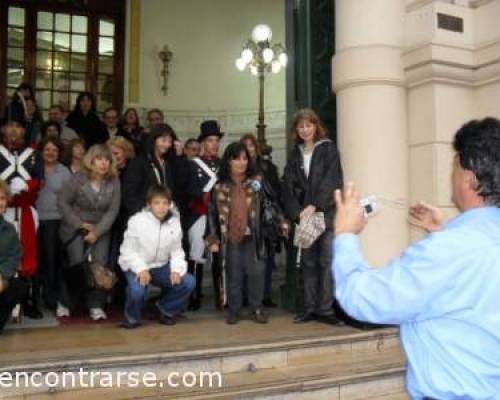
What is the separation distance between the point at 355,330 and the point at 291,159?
4.87 feet

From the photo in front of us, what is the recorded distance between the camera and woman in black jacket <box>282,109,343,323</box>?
4820 mm

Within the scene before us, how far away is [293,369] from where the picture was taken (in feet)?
13.0

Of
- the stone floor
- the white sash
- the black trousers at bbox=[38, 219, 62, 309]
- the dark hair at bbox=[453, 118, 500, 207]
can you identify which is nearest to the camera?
the dark hair at bbox=[453, 118, 500, 207]

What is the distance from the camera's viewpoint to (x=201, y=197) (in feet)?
17.7

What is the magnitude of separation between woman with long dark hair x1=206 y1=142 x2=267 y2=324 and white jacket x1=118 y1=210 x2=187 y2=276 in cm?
32

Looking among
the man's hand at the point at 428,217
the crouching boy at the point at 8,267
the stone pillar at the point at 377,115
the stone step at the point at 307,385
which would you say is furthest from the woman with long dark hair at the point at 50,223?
the man's hand at the point at 428,217

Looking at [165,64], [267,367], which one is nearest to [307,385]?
[267,367]

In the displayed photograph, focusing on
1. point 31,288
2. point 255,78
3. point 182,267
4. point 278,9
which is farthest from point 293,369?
point 278,9

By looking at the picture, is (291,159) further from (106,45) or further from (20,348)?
(106,45)

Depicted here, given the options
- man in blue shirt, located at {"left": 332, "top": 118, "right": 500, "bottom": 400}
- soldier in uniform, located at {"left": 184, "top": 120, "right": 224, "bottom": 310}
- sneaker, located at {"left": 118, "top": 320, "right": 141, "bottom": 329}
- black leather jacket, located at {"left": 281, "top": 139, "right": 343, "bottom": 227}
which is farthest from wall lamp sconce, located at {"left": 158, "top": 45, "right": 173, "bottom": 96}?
man in blue shirt, located at {"left": 332, "top": 118, "right": 500, "bottom": 400}

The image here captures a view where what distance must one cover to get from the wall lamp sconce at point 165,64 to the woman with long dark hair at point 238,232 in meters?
6.21

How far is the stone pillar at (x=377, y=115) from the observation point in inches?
197

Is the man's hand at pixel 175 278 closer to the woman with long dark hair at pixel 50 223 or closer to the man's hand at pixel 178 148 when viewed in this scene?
the woman with long dark hair at pixel 50 223

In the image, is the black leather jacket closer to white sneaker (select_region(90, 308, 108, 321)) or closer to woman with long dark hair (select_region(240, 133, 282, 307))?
woman with long dark hair (select_region(240, 133, 282, 307))
